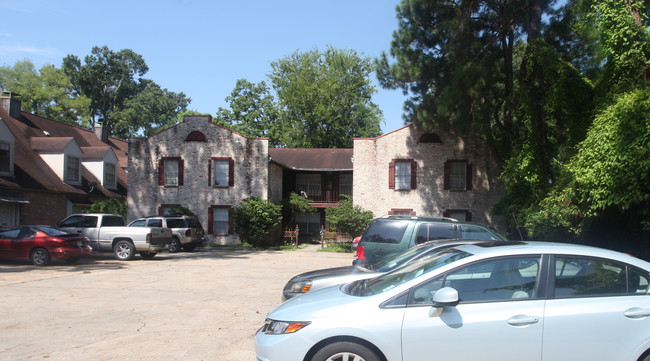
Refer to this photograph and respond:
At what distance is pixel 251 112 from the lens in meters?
52.2

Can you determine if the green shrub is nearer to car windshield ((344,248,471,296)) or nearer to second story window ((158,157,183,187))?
second story window ((158,157,183,187))

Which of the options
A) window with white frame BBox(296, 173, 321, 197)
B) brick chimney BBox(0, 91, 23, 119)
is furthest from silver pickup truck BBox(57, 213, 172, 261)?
window with white frame BBox(296, 173, 321, 197)

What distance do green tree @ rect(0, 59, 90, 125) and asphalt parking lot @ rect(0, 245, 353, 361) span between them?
3932 cm

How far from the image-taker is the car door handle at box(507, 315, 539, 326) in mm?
4227

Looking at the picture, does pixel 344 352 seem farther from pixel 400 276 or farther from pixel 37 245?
pixel 37 245

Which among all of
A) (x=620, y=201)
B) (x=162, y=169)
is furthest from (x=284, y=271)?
(x=162, y=169)

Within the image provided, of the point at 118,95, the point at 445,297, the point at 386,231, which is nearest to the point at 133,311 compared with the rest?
the point at 386,231

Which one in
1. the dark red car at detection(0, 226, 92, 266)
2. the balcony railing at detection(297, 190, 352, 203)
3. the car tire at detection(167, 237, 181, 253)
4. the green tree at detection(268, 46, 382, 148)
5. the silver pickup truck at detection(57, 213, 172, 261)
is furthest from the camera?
the green tree at detection(268, 46, 382, 148)

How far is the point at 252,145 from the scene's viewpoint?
1113 inches

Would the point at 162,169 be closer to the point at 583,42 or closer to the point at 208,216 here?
the point at 208,216

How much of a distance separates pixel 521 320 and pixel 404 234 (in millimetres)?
5178

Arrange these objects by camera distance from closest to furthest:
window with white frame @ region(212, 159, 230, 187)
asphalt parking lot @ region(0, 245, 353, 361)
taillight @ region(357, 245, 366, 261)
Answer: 1. asphalt parking lot @ region(0, 245, 353, 361)
2. taillight @ region(357, 245, 366, 261)
3. window with white frame @ region(212, 159, 230, 187)

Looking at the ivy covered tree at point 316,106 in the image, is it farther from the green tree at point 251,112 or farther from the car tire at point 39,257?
the car tire at point 39,257

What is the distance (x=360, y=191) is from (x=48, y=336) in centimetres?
2149
